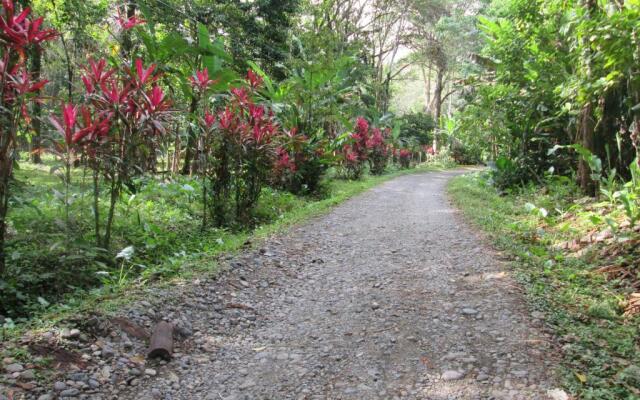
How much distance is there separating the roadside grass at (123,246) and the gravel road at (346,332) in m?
0.27

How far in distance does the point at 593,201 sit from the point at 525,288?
327cm

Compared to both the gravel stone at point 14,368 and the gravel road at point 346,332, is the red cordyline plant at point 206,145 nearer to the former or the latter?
the gravel road at point 346,332

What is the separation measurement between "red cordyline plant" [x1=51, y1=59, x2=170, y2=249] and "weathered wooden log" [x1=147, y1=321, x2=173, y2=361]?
1.49 metres

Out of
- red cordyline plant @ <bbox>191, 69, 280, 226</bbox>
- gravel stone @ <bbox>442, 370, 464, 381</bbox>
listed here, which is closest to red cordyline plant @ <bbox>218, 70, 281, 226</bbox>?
red cordyline plant @ <bbox>191, 69, 280, 226</bbox>

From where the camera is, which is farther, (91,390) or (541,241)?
(541,241)

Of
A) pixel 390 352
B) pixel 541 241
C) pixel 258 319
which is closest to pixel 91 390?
pixel 258 319

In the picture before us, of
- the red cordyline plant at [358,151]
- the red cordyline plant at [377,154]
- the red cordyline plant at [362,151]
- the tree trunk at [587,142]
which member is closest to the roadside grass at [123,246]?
the tree trunk at [587,142]

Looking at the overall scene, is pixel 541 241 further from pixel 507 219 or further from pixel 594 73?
pixel 594 73

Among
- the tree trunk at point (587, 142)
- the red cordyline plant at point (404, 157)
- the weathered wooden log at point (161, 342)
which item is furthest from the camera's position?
the red cordyline plant at point (404, 157)

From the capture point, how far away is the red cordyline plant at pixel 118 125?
3842mm

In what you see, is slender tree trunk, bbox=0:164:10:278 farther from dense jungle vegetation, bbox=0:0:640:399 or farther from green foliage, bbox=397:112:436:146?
green foliage, bbox=397:112:436:146

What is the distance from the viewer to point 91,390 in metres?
2.34

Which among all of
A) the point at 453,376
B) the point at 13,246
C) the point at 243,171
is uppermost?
the point at 243,171

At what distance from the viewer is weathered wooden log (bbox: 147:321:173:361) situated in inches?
108
